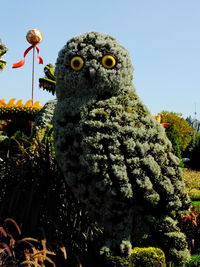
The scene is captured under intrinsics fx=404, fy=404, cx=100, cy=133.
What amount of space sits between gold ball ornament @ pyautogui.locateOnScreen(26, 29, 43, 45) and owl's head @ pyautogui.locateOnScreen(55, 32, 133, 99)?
11487 mm

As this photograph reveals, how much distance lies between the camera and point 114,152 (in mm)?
4297

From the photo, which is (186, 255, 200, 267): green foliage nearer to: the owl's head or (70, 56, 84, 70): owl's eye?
the owl's head

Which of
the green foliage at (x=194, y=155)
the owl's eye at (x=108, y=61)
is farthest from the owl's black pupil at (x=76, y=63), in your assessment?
the green foliage at (x=194, y=155)

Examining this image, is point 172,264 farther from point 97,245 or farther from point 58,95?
point 58,95

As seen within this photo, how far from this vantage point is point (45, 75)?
15.0 m

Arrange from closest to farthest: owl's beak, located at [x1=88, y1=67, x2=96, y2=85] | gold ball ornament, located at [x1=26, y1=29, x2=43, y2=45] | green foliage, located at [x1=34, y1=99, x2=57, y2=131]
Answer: owl's beak, located at [x1=88, y1=67, x2=96, y2=85] → green foliage, located at [x1=34, y1=99, x2=57, y2=131] → gold ball ornament, located at [x1=26, y1=29, x2=43, y2=45]

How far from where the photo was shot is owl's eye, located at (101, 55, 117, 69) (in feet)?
15.1

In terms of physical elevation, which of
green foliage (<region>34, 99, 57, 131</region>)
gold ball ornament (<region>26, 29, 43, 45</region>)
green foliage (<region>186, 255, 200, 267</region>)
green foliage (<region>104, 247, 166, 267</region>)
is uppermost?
gold ball ornament (<region>26, 29, 43, 45</region>)

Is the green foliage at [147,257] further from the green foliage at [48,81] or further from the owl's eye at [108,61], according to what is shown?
the green foliage at [48,81]

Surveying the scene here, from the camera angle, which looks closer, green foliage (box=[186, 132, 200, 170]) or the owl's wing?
the owl's wing

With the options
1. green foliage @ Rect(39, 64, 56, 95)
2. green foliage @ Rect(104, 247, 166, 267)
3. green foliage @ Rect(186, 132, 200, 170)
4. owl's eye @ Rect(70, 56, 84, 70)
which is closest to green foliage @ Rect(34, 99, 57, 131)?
owl's eye @ Rect(70, 56, 84, 70)

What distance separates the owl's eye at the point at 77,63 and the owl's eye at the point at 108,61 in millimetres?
242

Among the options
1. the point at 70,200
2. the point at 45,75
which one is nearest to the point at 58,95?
the point at 70,200

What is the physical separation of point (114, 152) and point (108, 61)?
3.54 feet
